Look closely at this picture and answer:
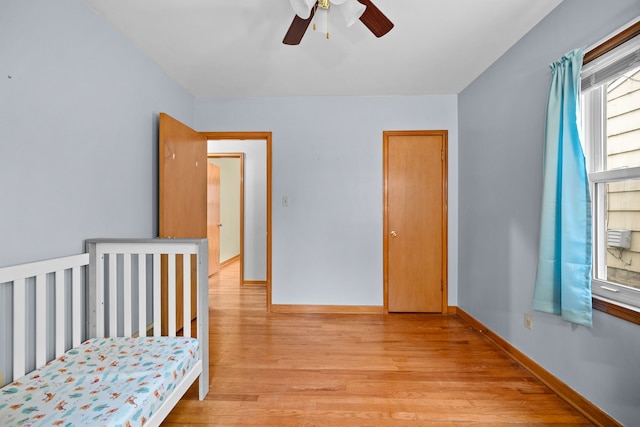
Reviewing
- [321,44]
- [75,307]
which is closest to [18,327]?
[75,307]

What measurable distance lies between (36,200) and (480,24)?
9.34 ft

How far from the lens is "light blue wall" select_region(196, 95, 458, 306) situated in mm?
3219

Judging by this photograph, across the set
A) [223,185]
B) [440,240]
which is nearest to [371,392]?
[440,240]

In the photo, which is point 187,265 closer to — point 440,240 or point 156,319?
point 156,319

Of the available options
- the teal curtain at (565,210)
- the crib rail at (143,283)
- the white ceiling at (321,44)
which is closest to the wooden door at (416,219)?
the white ceiling at (321,44)

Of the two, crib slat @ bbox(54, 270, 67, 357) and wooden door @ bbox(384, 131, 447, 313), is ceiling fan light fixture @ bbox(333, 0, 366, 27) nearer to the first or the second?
wooden door @ bbox(384, 131, 447, 313)

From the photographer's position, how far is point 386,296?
127 inches

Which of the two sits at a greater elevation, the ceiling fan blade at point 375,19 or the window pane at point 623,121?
the ceiling fan blade at point 375,19

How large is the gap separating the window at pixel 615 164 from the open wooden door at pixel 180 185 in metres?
2.87

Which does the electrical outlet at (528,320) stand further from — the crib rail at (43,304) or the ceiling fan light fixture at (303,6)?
the crib rail at (43,304)

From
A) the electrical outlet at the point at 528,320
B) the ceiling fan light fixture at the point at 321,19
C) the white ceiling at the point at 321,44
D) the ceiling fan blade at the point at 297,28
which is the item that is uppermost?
the white ceiling at the point at 321,44

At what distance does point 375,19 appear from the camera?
1591 mm

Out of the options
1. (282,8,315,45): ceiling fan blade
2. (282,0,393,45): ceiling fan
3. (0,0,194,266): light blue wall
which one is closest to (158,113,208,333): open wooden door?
(0,0,194,266): light blue wall

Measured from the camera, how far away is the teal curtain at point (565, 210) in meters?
1.57
